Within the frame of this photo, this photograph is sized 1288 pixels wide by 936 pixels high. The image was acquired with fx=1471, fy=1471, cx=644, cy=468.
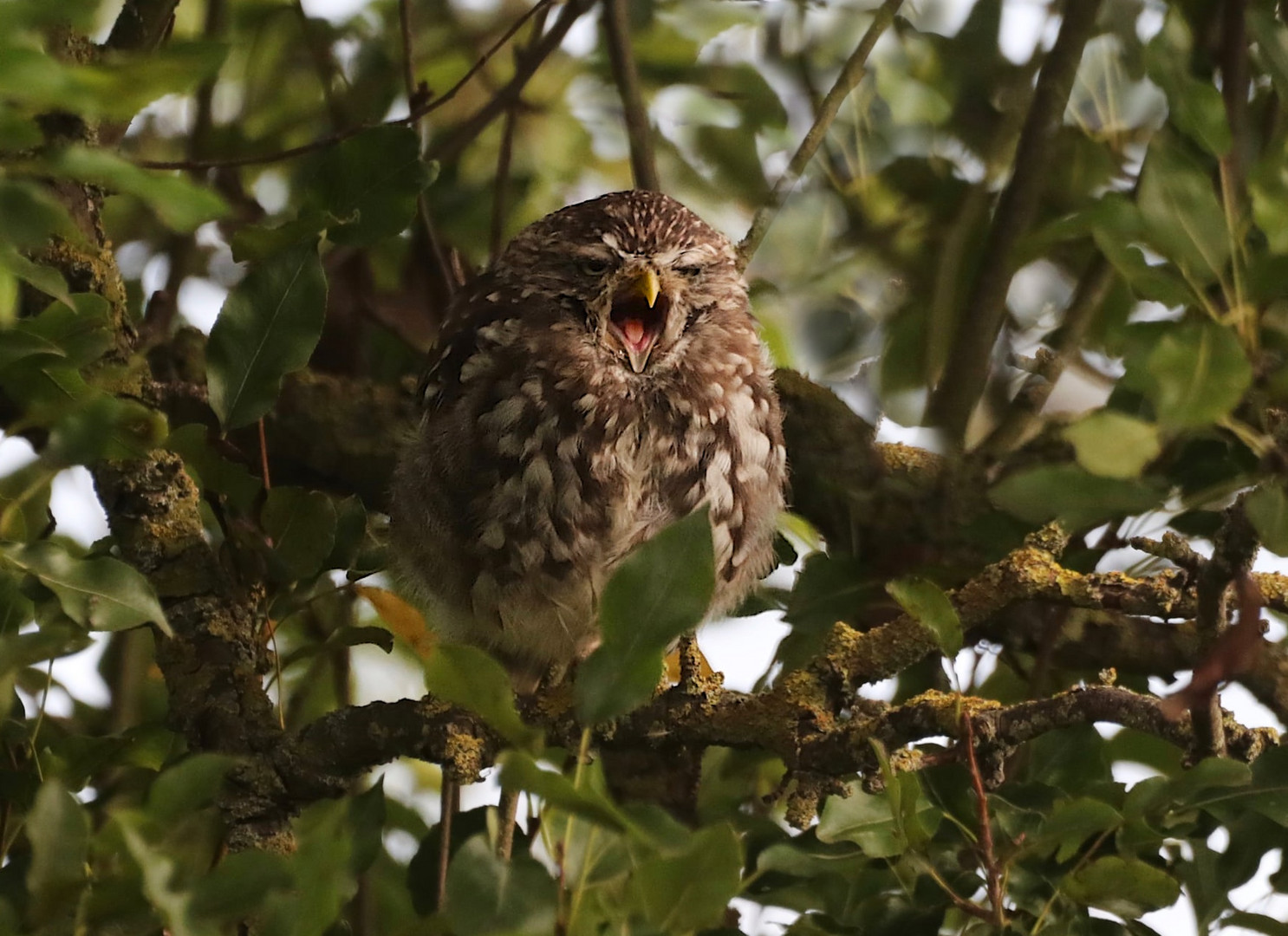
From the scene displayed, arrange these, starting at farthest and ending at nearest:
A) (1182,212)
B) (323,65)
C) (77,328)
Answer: (323,65)
(77,328)
(1182,212)

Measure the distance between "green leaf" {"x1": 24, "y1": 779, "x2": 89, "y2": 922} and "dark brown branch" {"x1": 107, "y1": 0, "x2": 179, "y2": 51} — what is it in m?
1.60

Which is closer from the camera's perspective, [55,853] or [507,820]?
[55,853]

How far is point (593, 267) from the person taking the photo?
9.11 ft

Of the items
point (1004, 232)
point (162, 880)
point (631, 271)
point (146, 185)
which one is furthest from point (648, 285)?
point (162, 880)

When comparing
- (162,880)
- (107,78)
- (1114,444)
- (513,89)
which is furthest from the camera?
(513,89)

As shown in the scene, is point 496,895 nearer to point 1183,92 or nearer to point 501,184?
point 1183,92

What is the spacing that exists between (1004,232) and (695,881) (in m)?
1.94

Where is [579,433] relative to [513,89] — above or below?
below

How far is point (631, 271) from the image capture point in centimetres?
273

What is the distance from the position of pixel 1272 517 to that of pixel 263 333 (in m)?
1.22

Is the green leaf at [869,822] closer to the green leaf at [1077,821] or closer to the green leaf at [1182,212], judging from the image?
the green leaf at [1077,821]

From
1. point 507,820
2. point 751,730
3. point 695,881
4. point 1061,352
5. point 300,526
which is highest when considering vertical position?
point 1061,352

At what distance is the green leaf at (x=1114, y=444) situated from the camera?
1.29 metres

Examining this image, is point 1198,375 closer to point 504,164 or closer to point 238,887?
point 238,887
